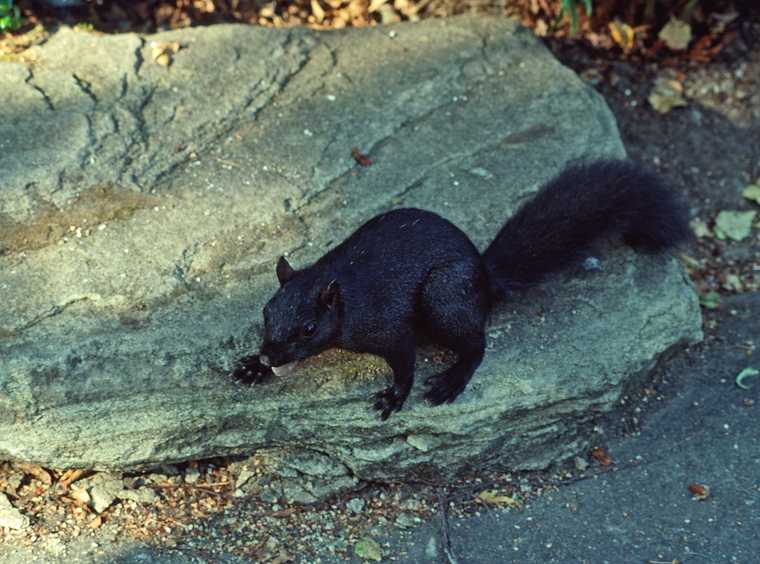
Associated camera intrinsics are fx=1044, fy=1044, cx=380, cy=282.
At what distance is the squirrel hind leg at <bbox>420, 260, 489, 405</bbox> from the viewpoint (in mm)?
4324

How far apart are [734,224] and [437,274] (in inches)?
105

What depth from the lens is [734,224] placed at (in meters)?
6.23

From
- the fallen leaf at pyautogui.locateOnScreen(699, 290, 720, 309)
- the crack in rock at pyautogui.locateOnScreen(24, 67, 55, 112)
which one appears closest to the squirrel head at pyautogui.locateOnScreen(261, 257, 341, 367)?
the crack in rock at pyautogui.locateOnScreen(24, 67, 55, 112)

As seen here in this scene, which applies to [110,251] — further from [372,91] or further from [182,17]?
[182,17]

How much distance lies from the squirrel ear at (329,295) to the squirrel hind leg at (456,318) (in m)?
0.43

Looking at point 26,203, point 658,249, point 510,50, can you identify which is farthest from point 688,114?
point 26,203

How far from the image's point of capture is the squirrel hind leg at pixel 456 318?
432 centimetres

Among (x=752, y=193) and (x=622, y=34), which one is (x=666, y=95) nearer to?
(x=622, y=34)

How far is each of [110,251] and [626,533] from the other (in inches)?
105

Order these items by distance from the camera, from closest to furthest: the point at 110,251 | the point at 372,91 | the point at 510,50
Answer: the point at 110,251
the point at 372,91
the point at 510,50

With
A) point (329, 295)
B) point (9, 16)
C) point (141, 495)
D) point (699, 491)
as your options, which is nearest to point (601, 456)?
point (699, 491)

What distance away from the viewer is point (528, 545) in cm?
444

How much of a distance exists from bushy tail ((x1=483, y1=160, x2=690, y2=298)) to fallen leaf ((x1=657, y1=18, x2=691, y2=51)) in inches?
99.3

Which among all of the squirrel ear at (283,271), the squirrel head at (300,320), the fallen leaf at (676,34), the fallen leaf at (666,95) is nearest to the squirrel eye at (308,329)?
the squirrel head at (300,320)
